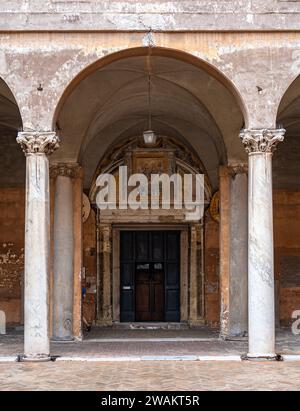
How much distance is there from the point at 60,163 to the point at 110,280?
424 cm

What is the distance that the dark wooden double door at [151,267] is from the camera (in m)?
18.7

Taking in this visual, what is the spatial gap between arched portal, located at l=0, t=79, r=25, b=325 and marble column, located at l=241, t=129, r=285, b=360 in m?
7.09

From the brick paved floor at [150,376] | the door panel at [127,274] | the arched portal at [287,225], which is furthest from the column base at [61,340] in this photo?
the arched portal at [287,225]

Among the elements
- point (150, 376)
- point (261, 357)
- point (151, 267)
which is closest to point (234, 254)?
point (261, 357)

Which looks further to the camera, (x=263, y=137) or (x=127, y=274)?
(x=127, y=274)

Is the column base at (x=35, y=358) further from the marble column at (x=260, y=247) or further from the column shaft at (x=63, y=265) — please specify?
the marble column at (x=260, y=247)

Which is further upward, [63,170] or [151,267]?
[63,170]

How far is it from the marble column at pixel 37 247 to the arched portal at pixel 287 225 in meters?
7.19

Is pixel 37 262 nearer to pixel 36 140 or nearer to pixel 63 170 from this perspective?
pixel 36 140

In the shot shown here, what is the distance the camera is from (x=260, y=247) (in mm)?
11914

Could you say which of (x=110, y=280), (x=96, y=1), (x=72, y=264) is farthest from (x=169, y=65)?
(x=110, y=280)

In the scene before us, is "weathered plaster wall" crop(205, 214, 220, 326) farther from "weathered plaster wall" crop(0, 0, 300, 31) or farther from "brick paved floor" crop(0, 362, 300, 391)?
"weathered plaster wall" crop(0, 0, 300, 31)

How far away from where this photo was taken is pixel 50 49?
1199cm

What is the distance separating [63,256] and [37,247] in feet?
10.2
